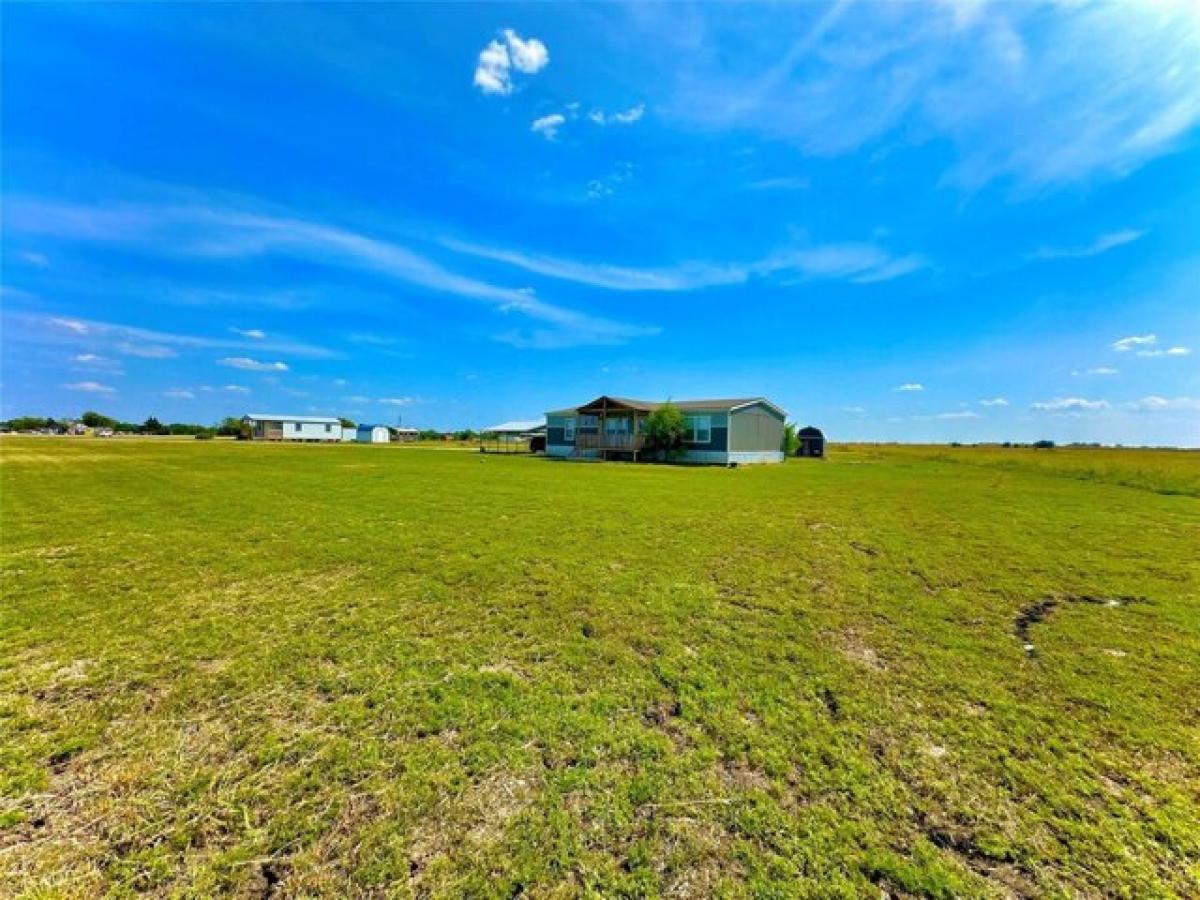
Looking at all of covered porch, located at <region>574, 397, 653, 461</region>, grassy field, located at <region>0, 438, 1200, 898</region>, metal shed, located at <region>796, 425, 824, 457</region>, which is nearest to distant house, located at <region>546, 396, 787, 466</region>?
covered porch, located at <region>574, 397, 653, 461</region>

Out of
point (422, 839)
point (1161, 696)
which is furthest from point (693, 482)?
point (422, 839)

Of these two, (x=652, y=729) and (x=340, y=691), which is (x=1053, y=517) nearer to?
(x=652, y=729)

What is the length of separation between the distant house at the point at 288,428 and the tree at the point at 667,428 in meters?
65.1

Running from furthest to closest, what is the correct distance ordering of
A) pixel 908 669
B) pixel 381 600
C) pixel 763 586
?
pixel 763 586 → pixel 381 600 → pixel 908 669

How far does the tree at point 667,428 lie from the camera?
2919cm

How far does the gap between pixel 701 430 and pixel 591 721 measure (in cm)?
2709

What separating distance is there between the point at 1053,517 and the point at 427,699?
46.7 ft

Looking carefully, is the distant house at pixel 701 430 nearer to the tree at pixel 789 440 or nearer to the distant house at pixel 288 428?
the tree at pixel 789 440

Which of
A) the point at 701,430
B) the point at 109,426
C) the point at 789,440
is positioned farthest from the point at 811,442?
the point at 109,426

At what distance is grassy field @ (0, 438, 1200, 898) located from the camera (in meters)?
2.23

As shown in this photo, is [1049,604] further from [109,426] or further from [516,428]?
[109,426]

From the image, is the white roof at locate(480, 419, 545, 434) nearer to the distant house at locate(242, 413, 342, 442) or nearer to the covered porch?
the covered porch

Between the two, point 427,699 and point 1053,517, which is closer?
point 427,699

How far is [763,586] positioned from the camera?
6.09 m
